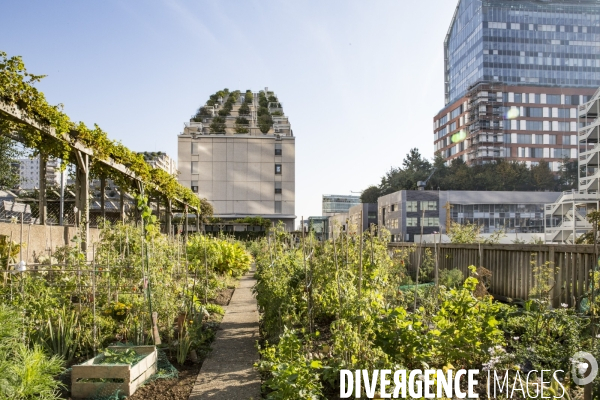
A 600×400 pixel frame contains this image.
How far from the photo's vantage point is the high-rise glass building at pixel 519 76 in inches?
3472

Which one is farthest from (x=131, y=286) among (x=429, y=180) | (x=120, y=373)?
(x=429, y=180)

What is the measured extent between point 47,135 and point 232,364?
6.21m

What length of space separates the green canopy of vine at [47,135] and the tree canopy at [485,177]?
6422cm

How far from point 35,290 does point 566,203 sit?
4380 centimetres

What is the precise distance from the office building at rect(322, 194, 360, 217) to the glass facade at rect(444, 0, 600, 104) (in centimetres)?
6856

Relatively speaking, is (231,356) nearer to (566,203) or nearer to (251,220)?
(251,220)

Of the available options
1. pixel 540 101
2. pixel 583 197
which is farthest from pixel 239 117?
pixel 540 101

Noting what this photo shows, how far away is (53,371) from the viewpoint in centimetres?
438

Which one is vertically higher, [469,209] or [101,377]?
[469,209]

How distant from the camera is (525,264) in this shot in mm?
9281

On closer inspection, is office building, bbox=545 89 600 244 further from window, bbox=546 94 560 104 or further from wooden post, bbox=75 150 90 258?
window, bbox=546 94 560 104

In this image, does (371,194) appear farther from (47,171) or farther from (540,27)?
(47,171)

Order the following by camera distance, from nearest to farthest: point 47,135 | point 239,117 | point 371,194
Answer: point 47,135, point 239,117, point 371,194

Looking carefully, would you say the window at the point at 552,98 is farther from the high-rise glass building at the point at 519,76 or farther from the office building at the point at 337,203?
the office building at the point at 337,203
